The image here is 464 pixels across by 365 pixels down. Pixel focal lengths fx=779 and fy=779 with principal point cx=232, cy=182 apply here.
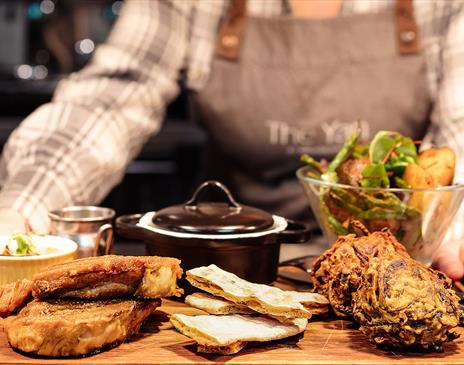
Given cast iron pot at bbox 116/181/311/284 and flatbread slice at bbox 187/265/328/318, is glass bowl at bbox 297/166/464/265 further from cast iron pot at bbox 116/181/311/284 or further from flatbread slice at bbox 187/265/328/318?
flatbread slice at bbox 187/265/328/318

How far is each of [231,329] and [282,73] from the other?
131cm

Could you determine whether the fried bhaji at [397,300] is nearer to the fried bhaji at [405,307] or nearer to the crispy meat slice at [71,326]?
the fried bhaji at [405,307]

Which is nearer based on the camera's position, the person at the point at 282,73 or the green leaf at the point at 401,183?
the green leaf at the point at 401,183

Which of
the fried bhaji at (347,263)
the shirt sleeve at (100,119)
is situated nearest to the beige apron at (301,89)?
the shirt sleeve at (100,119)

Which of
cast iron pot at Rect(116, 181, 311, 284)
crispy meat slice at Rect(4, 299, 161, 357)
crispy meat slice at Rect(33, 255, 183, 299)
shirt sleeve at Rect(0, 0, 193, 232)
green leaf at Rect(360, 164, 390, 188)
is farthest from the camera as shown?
shirt sleeve at Rect(0, 0, 193, 232)

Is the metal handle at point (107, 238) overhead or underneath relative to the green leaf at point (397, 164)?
underneath

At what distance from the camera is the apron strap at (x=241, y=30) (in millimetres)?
2268

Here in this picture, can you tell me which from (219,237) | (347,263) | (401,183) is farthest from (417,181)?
(219,237)

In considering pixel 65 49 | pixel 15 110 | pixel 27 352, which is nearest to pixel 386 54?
pixel 27 352

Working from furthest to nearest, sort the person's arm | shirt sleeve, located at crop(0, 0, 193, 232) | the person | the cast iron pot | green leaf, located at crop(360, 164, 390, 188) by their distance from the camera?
1. the person
2. the person's arm
3. shirt sleeve, located at crop(0, 0, 193, 232)
4. green leaf, located at crop(360, 164, 390, 188)
5. the cast iron pot

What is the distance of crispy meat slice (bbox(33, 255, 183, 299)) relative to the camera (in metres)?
1.13

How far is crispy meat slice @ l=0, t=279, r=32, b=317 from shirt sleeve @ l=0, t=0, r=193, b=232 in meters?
0.43

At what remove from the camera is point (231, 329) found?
109cm

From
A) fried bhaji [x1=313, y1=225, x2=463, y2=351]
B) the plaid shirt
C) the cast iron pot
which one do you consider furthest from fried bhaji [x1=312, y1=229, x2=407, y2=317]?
the plaid shirt
